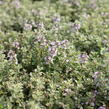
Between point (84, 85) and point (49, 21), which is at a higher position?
point (49, 21)

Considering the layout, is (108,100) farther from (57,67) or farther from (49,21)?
(49,21)

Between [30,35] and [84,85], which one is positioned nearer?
[84,85]

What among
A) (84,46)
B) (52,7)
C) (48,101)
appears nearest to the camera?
(48,101)

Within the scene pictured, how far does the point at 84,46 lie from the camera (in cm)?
457

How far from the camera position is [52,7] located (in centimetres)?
601

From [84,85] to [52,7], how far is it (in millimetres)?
2751

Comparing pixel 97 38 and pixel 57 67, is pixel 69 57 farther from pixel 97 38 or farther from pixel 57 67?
pixel 97 38

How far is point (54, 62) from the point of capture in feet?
13.2

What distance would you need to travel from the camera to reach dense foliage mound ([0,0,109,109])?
11.5 ft

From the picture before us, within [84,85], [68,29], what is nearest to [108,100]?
[84,85]

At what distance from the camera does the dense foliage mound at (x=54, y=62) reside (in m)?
3.50

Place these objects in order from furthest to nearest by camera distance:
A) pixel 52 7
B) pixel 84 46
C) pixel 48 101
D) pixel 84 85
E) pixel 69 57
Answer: pixel 52 7 < pixel 84 46 < pixel 69 57 < pixel 84 85 < pixel 48 101

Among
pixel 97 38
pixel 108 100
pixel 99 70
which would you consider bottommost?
pixel 108 100

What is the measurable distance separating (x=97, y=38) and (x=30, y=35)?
1.15 metres
